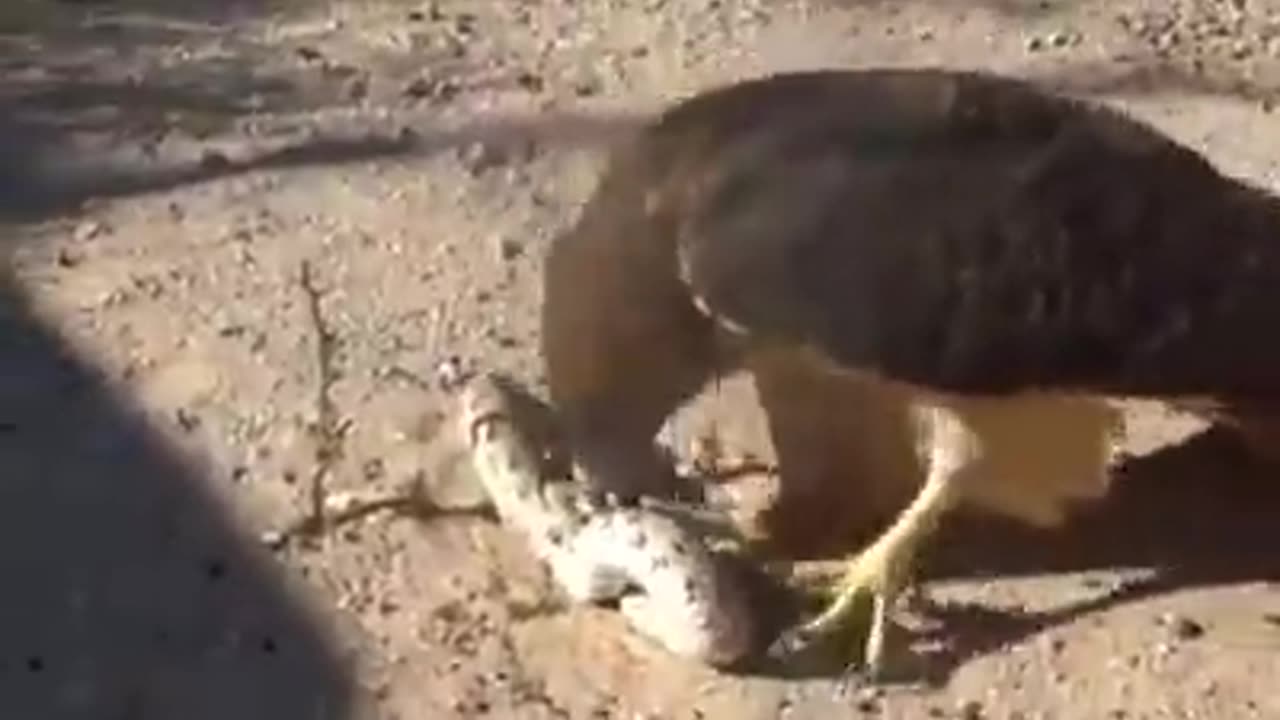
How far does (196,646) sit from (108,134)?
1.58 meters

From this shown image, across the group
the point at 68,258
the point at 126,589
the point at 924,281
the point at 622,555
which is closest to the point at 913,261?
the point at 924,281

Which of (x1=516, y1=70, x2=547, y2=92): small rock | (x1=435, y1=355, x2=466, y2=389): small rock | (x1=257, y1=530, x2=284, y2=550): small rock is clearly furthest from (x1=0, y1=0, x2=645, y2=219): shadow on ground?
(x1=257, y1=530, x2=284, y2=550): small rock

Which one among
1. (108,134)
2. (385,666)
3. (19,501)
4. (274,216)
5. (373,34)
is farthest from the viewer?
(373,34)

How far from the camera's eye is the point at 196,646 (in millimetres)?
3695

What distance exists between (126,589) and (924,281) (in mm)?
1040

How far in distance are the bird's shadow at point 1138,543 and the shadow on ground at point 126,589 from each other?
1.99ft

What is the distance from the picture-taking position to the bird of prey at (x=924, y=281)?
11.7ft

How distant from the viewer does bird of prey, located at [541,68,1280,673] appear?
11.7 ft

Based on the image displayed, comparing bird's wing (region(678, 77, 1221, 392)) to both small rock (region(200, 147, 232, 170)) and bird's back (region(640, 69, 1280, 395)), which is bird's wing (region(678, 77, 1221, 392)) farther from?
small rock (region(200, 147, 232, 170))

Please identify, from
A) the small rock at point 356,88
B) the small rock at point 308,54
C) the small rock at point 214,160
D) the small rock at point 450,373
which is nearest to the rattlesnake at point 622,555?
the small rock at point 450,373

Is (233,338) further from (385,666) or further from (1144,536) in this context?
(1144,536)

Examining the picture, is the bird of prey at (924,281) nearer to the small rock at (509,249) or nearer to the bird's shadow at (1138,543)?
the bird's shadow at (1138,543)

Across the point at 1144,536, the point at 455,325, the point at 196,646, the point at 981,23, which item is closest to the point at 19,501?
the point at 196,646

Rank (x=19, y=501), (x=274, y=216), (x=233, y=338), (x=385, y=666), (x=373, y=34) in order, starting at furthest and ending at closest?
(x=373, y=34), (x=274, y=216), (x=233, y=338), (x=19, y=501), (x=385, y=666)
